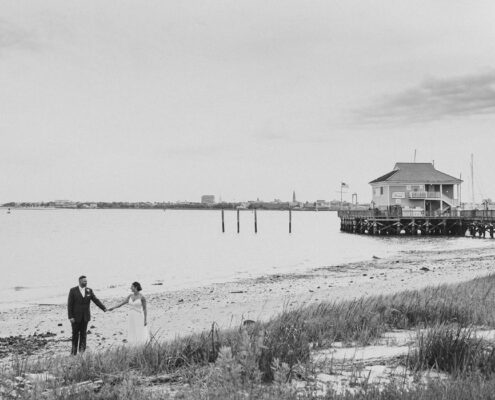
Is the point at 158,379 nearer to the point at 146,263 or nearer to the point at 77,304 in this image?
the point at 77,304

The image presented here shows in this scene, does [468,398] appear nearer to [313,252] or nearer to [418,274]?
[418,274]

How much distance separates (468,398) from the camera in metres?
4.53

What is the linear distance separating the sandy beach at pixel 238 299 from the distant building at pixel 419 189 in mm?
32957

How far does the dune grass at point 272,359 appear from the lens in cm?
471

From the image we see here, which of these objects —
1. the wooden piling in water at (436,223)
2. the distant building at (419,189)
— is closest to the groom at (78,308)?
the wooden piling in water at (436,223)

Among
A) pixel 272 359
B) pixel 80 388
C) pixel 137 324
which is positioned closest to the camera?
pixel 80 388

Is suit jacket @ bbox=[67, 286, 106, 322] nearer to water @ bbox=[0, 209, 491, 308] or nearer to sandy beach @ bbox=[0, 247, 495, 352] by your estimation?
sandy beach @ bbox=[0, 247, 495, 352]

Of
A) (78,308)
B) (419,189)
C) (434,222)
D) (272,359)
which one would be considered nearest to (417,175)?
(419,189)

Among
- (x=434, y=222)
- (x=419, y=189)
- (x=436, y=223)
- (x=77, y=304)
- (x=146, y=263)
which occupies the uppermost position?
(x=419, y=189)

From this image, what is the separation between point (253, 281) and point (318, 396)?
25.6m

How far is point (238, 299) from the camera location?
889 inches

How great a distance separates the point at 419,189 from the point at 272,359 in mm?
67173

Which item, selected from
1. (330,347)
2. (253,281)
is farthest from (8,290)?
(330,347)

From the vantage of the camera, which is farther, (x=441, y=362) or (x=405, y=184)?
(x=405, y=184)
